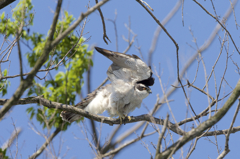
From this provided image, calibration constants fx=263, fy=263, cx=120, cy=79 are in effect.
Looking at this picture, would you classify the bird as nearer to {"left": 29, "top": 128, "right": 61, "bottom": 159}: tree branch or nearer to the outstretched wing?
the outstretched wing

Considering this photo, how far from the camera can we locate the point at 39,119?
7.34 m

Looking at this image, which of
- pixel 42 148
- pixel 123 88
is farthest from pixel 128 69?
pixel 42 148

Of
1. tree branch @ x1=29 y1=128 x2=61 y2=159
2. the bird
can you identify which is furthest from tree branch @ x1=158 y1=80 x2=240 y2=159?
the bird

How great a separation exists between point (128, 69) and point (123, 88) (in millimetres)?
419

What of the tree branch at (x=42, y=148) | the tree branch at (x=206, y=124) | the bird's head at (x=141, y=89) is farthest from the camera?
the bird's head at (x=141, y=89)

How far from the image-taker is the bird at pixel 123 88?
531 centimetres

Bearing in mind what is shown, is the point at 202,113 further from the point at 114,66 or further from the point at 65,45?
the point at 65,45

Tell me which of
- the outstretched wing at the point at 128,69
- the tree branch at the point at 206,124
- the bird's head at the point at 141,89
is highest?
the outstretched wing at the point at 128,69

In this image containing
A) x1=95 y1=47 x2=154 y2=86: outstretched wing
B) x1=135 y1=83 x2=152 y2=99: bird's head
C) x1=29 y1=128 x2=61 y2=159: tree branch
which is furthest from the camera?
x1=135 y1=83 x2=152 y2=99: bird's head

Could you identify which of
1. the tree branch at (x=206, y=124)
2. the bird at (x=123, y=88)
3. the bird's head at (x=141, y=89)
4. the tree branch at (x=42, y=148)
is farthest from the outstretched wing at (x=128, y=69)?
the tree branch at (x=206, y=124)

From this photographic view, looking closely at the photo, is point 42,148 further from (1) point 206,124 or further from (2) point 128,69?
(1) point 206,124

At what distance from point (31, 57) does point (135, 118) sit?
14.3 feet

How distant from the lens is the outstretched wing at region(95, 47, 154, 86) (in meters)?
5.25

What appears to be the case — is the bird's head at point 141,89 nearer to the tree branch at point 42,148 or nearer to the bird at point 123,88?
the bird at point 123,88
